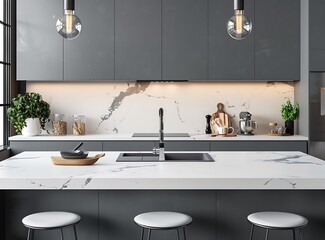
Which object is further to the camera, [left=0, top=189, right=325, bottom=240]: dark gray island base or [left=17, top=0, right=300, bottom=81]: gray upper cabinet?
[left=17, top=0, right=300, bottom=81]: gray upper cabinet

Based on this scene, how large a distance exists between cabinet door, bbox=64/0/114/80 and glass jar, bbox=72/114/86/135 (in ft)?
1.81

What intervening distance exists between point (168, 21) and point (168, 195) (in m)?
2.64

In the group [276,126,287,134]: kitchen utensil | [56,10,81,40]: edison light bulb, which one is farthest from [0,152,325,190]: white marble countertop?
[276,126,287,134]: kitchen utensil

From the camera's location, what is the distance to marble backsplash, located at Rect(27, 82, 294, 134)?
557 cm

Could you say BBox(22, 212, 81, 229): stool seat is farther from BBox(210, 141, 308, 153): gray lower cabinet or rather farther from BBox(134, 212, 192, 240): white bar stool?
BBox(210, 141, 308, 153): gray lower cabinet

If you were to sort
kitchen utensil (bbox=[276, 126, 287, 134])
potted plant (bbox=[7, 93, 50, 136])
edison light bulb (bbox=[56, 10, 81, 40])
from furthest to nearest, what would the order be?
kitchen utensil (bbox=[276, 126, 287, 134]) < potted plant (bbox=[7, 93, 50, 136]) < edison light bulb (bbox=[56, 10, 81, 40])

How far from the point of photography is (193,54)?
5.17m

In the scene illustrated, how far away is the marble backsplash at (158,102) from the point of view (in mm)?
5566

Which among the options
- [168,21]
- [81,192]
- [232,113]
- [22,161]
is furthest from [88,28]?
[81,192]

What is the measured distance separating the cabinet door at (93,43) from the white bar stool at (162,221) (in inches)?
104

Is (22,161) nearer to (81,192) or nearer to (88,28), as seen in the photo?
(81,192)

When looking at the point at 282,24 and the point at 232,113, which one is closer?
the point at 282,24

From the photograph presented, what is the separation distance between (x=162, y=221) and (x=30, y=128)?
2837 millimetres

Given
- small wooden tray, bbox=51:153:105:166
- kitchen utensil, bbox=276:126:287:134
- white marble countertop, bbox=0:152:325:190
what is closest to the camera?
white marble countertop, bbox=0:152:325:190
